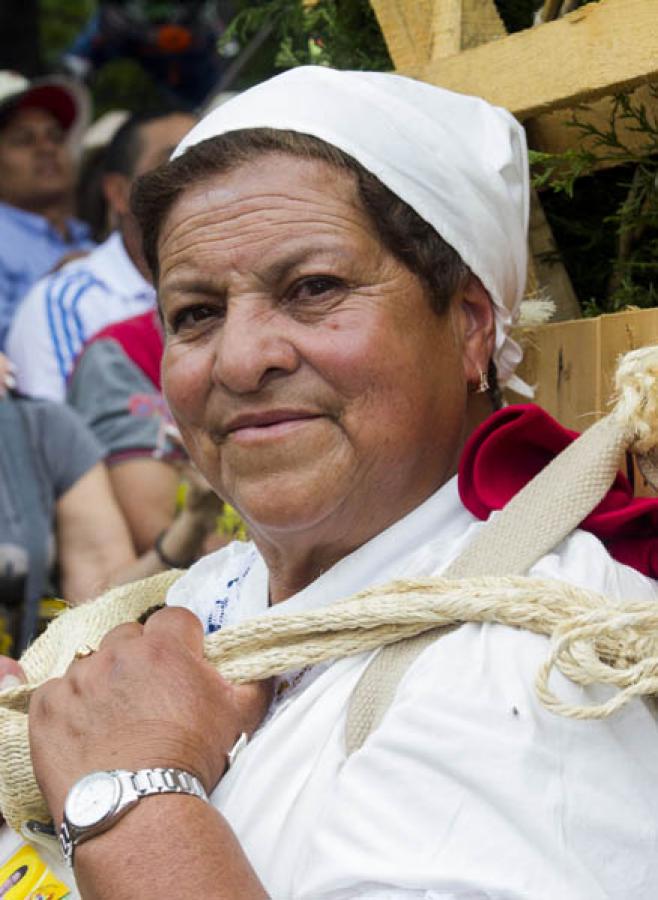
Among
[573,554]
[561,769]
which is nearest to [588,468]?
[573,554]

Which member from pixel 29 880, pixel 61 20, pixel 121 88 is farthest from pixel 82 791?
pixel 61 20

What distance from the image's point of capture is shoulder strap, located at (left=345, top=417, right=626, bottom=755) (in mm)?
1720

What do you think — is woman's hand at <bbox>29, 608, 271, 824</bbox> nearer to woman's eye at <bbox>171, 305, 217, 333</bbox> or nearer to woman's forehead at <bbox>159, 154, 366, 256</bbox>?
woman's eye at <bbox>171, 305, 217, 333</bbox>

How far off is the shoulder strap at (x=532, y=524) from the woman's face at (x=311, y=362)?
0.25 meters

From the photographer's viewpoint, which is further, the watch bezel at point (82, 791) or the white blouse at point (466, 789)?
the watch bezel at point (82, 791)

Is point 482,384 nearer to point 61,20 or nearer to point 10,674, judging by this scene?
point 10,674

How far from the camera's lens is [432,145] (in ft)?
6.87

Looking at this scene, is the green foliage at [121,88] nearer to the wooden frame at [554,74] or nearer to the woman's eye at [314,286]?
the wooden frame at [554,74]

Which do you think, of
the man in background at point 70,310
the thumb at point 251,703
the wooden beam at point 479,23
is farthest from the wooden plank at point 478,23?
the man in background at point 70,310

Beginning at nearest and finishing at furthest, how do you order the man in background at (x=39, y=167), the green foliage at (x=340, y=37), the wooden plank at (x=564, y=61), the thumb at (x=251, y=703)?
the thumb at (x=251, y=703) < the wooden plank at (x=564, y=61) < the green foliage at (x=340, y=37) < the man in background at (x=39, y=167)

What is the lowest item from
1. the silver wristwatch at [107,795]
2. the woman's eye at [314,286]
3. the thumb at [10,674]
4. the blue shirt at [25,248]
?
the blue shirt at [25,248]

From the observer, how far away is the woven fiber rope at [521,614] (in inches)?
63.3

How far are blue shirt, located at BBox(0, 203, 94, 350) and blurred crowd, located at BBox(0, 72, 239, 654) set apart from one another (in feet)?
0.06

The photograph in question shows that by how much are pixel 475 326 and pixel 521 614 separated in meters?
0.67
